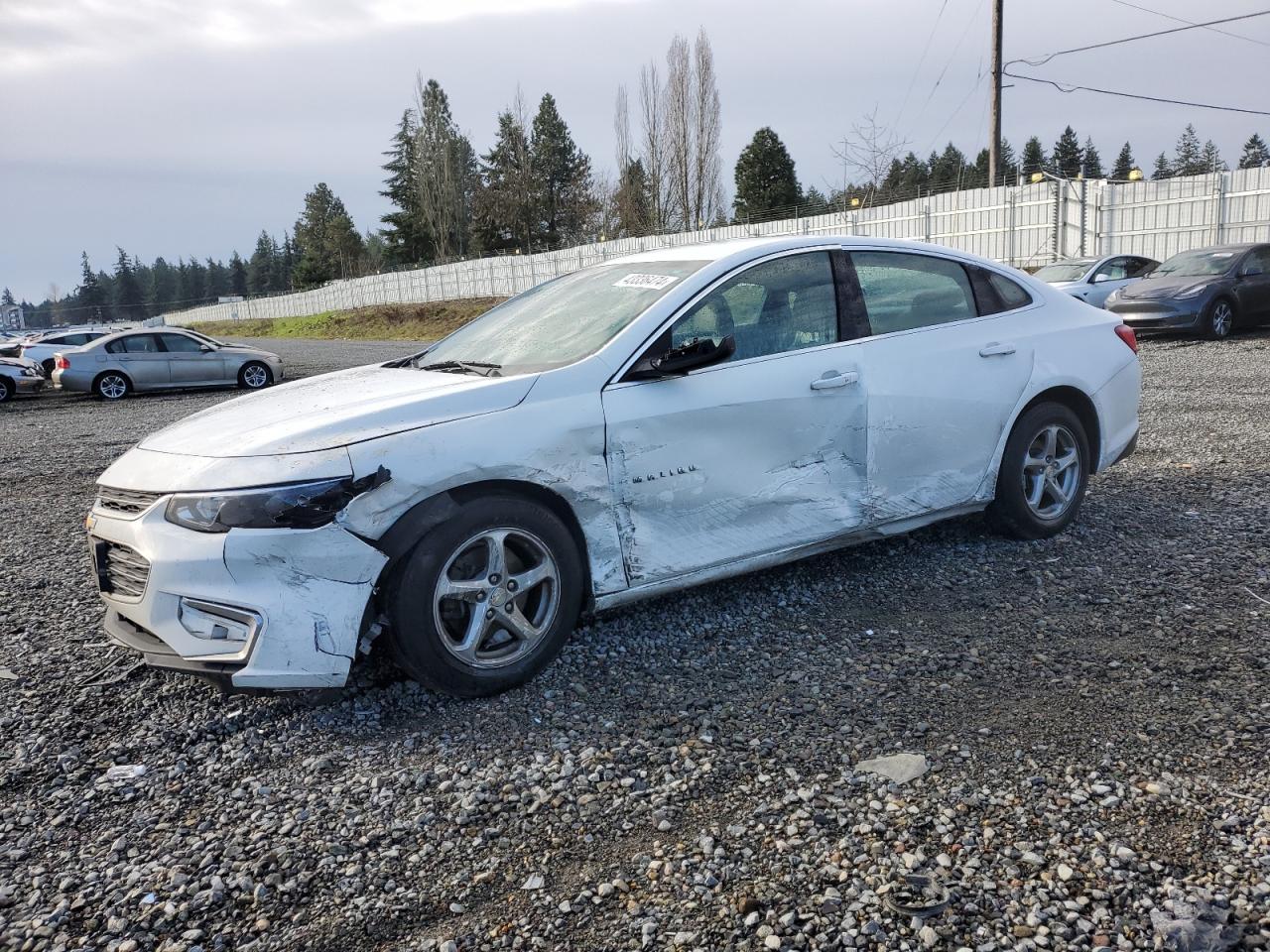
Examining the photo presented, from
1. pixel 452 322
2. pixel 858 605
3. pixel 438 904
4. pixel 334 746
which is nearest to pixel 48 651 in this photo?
pixel 334 746

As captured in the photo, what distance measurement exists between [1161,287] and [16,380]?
20928 millimetres

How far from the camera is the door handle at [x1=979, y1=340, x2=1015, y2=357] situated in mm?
4844

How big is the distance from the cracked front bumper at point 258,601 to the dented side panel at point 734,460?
1.07m

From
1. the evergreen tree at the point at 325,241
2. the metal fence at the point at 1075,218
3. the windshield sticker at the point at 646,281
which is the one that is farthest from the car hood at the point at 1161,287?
the evergreen tree at the point at 325,241

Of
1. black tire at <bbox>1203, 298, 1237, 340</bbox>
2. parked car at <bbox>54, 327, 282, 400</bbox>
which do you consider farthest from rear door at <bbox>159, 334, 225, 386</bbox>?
black tire at <bbox>1203, 298, 1237, 340</bbox>

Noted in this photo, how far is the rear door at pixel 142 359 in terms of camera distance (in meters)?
18.6

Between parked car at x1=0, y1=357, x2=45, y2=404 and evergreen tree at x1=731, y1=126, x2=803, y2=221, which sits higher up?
evergreen tree at x1=731, y1=126, x2=803, y2=221

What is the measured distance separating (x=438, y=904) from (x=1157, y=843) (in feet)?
6.17

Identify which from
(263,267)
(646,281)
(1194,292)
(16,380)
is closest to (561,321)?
(646,281)

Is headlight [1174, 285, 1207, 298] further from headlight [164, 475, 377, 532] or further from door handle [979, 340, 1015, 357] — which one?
headlight [164, 475, 377, 532]

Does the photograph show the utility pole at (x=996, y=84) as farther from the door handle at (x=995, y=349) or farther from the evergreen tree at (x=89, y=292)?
the evergreen tree at (x=89, y=292)

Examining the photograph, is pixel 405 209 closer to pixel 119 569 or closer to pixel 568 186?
pixel 568 186

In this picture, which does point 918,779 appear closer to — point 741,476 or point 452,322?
point 741,476

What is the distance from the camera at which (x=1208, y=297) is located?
1585 centimetres
